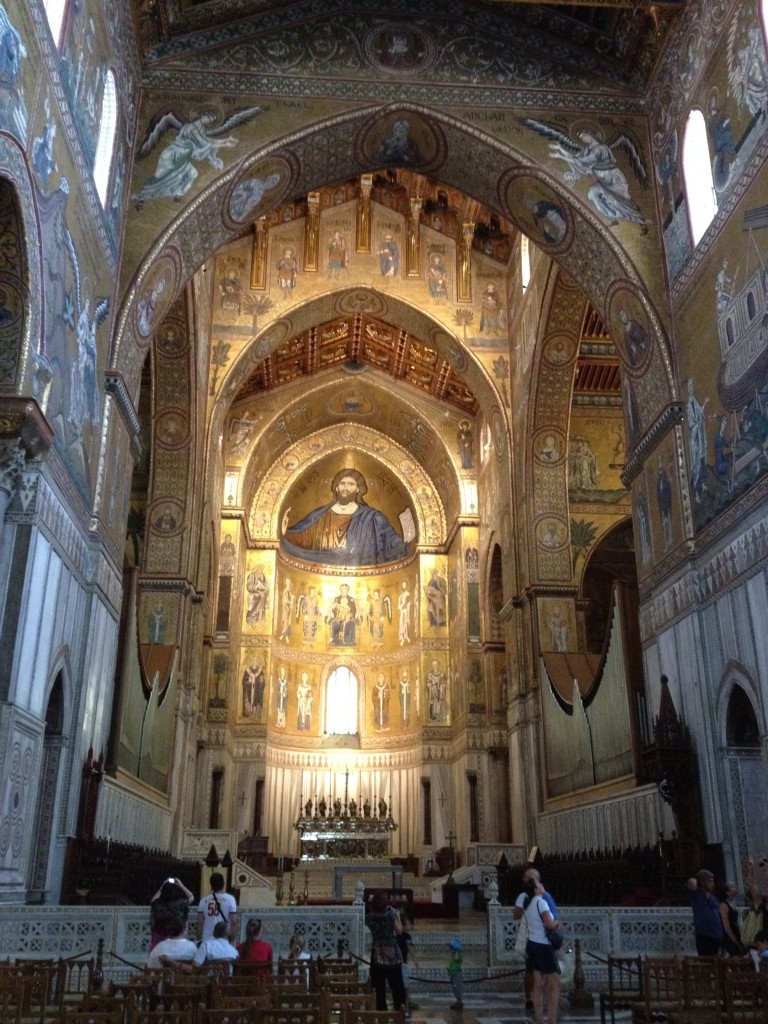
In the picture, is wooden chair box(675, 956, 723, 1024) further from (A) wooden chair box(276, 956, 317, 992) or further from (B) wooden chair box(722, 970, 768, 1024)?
(A) wooden chair box(276, 956, 317, 992)

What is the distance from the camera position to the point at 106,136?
13.6 m

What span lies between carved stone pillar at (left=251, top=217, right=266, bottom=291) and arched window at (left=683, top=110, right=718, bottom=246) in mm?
11939

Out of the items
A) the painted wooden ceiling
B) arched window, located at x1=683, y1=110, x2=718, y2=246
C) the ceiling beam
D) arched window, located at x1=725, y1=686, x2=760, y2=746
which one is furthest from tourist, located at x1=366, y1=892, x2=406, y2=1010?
the painted wooden ceiling

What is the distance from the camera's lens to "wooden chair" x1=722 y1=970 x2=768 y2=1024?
5.24m

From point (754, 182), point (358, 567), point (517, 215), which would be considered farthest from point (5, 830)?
point (358, 567)

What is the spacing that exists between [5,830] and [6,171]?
6.46 meters

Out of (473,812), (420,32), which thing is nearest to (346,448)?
(473,812)

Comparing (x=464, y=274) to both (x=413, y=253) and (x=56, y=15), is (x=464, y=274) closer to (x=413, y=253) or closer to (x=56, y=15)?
(x=413, y=253)

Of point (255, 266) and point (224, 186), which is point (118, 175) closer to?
point (224, 186)

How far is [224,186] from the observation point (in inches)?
595

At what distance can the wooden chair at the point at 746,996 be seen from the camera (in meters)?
5.24

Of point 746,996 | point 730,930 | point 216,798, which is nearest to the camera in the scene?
point 746,996

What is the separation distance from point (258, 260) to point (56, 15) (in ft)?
41.8

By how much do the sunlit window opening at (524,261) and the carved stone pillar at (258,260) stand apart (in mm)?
6397
